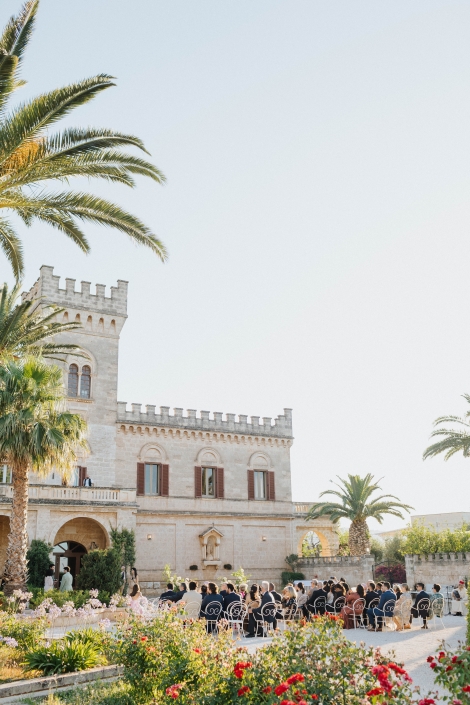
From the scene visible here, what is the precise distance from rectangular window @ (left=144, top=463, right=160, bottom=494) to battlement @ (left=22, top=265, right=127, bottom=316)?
766cm

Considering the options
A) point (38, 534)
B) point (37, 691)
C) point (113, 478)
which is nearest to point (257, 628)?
point (37, 691)

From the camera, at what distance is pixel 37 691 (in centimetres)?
831

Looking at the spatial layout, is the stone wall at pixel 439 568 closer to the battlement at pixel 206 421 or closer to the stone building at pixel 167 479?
the stone building at pixel 167 479

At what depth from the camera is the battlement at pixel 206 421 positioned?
32.0m

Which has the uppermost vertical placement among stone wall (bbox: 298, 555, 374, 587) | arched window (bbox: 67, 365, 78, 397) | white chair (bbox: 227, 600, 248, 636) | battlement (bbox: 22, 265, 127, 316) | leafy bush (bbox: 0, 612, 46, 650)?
battlement (bbox: 22, 265, 127, 316)

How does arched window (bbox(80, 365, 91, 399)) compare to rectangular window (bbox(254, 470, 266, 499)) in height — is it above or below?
above

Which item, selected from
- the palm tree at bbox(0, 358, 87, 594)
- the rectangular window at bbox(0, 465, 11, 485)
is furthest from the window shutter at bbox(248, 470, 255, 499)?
the palm tree at bbox(0, 358, 87, 594)

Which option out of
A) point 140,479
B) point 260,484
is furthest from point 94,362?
point 260,484

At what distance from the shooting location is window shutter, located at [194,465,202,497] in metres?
32.6

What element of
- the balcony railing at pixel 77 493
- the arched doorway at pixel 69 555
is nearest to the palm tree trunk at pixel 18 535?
the balcony railing at pixel 77 493

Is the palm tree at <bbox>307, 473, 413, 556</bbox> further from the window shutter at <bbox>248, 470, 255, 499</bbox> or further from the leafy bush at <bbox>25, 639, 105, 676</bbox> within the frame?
the leafy bush at <bbox>25, 639, 105, 676</bbox>

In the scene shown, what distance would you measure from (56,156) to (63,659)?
23.6ft

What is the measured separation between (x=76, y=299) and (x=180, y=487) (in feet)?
34.3

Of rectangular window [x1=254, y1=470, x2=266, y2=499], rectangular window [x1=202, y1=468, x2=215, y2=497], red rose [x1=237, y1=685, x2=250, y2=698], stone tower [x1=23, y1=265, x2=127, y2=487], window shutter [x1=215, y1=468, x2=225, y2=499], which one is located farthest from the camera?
rectangular window [x1=254, y1=470, x2=266, y2=499]
